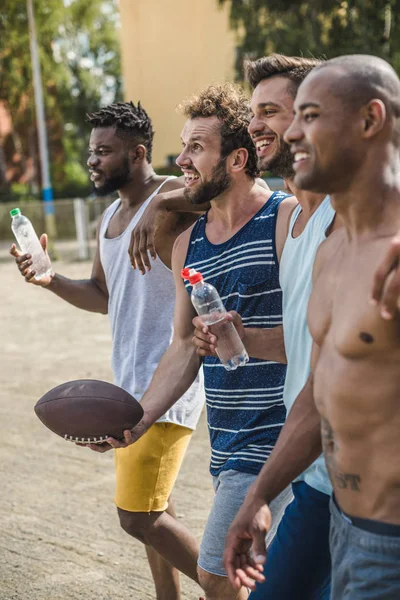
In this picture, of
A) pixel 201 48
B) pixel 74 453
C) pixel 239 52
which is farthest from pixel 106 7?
pixel 74 453

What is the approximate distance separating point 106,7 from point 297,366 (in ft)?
166

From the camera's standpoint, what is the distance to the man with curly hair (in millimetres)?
3398

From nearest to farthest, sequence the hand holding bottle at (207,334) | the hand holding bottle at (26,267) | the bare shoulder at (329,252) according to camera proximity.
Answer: the bare shoulder at (329,252) < the hand holding bottle at (207,334) < the hand holding bottle at (26,267)

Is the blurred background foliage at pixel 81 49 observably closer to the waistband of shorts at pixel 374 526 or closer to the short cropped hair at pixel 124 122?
the short cropped hair at pixel 124 122

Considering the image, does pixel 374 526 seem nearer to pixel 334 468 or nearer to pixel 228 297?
pixel 334 468

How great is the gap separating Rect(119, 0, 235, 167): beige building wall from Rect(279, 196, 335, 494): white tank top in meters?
28.1

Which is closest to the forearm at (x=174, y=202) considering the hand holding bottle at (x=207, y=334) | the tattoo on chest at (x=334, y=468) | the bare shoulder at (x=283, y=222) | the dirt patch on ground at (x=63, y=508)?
the bare shoulder at (x=283, y=222)

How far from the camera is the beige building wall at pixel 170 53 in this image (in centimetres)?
3200

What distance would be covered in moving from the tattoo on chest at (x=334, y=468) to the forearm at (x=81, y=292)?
9.03 feet

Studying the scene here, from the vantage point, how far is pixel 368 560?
2.18 metres

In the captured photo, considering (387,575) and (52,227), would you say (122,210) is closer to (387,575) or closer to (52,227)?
(387,575)

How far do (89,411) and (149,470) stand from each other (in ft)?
2.56

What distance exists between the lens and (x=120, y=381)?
4457 millimetres

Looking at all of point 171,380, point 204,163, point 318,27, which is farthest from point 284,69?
point 318,27
